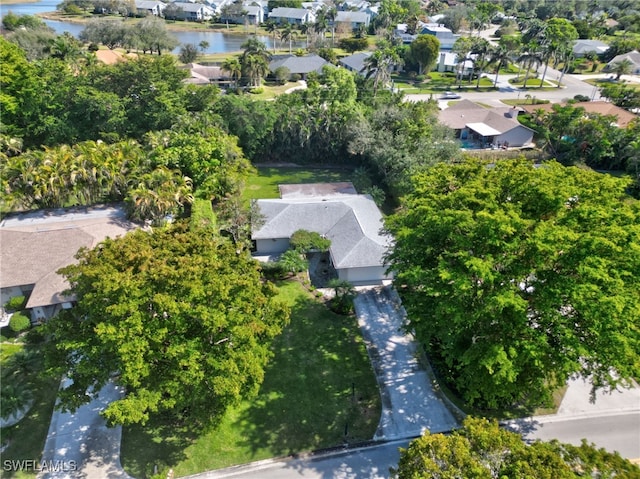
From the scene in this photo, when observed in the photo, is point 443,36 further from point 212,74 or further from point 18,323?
point 18,323

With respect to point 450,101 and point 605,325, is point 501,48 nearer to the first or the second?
point 450,101

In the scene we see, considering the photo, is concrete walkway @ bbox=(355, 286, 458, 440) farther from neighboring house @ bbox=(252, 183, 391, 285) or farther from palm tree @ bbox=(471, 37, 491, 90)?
palm tree @ bbox=(471, 37, 491, 90)

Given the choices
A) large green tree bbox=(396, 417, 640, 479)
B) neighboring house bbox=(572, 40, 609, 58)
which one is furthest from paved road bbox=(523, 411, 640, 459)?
neighboring house bbox=(572, 40, 609, 58)

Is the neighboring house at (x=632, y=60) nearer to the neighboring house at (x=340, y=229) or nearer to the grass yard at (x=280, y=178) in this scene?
the grass yard at (x=280, y=178)

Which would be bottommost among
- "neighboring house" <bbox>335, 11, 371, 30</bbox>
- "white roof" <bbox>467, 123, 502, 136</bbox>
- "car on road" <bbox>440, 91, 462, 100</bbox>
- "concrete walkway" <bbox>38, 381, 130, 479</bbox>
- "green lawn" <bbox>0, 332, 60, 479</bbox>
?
"concrete walkway" <bbox>38, 381, 130, 479</bbox>

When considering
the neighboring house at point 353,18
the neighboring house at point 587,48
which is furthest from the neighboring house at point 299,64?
the neighboring house at point 587,48

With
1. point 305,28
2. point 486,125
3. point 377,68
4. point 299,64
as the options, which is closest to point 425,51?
point 299,64
